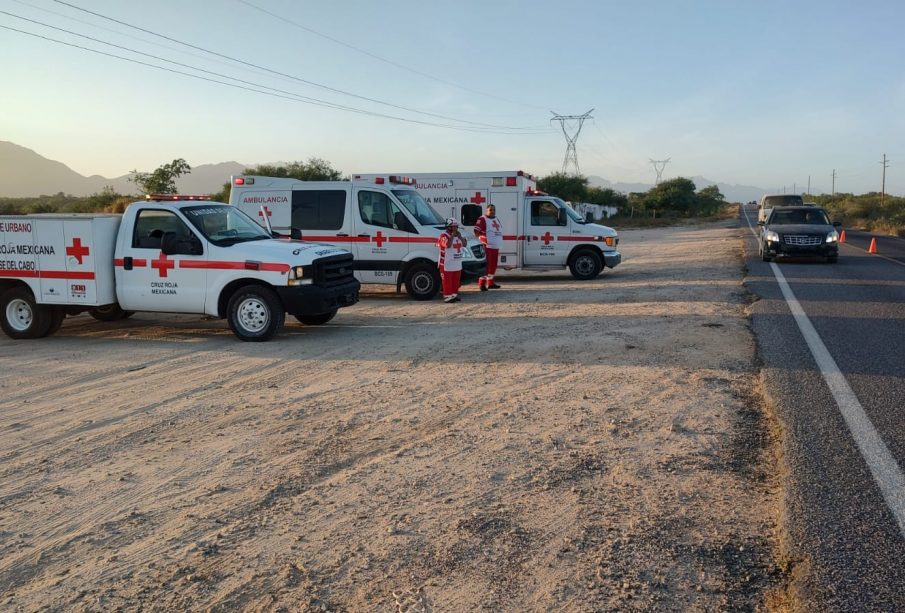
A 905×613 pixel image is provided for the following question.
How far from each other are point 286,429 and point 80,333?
24.6 feet

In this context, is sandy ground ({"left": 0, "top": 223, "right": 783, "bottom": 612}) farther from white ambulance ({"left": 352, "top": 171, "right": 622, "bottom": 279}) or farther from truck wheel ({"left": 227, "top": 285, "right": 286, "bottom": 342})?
white ambulance ({"left": 352, "top": 171, "right": 622, "bottom": 279})

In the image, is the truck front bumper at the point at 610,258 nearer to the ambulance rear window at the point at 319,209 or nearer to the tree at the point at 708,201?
the ambulance rear window at the point at 319,209

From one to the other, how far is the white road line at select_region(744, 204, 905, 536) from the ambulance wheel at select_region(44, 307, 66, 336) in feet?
35.3

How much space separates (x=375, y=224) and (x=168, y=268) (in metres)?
5.19

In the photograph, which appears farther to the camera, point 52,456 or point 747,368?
point 747,368

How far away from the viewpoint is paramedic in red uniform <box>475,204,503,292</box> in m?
16.1

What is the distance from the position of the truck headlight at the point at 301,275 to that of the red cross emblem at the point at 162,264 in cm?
183

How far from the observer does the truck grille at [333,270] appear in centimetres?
1054

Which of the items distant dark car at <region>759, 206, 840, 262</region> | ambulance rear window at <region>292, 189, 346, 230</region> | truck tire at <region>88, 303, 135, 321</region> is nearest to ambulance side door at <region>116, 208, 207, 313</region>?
truck tire at <region>88, 303, 135, 321</region>

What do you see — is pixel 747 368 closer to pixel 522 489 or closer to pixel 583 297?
pixel 522 489

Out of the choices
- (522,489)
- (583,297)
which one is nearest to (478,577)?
(522,489)

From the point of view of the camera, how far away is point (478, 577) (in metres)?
3.58

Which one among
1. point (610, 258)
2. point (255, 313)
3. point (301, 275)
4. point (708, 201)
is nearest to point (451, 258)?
point (301, 275)

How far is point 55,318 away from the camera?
37.3 feet
